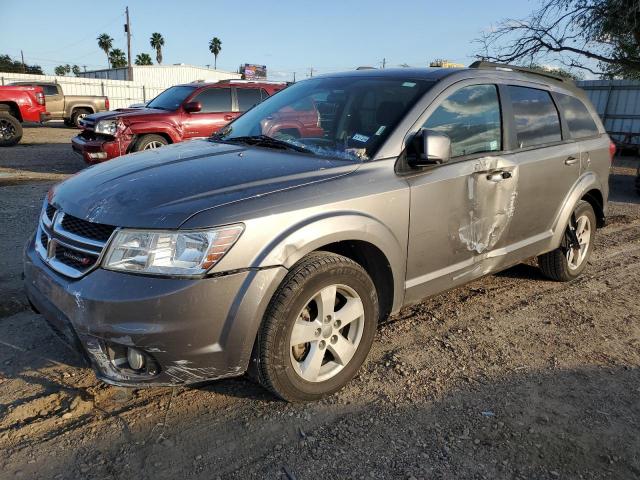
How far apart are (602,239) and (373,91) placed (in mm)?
4534

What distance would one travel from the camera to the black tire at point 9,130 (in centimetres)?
1505

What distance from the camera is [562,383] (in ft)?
10.6

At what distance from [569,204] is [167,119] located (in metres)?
7.65

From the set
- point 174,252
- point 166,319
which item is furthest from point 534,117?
point 166,319

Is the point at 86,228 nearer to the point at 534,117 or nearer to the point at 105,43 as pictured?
the point at 534,117

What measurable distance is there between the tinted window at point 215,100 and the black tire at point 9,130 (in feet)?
25.9

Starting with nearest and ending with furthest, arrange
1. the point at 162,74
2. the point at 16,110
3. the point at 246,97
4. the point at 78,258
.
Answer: the point at 78,258 → the point at 246,97 → the point at 16,110 → the point at 162,74

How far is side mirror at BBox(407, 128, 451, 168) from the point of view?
9.96 ft

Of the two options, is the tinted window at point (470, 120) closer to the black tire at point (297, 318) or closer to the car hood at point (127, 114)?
the black tire at point (297, 318)

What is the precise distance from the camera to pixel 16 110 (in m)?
15.8

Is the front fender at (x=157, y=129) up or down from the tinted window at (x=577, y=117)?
down

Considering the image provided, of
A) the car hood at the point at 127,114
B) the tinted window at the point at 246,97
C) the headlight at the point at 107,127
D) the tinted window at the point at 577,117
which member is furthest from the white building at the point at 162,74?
the tinted window at the point at 577,117

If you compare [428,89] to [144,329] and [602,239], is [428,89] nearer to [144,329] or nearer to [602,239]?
[144,329]

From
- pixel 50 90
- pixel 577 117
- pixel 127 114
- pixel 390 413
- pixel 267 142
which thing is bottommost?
pixel 390 413
